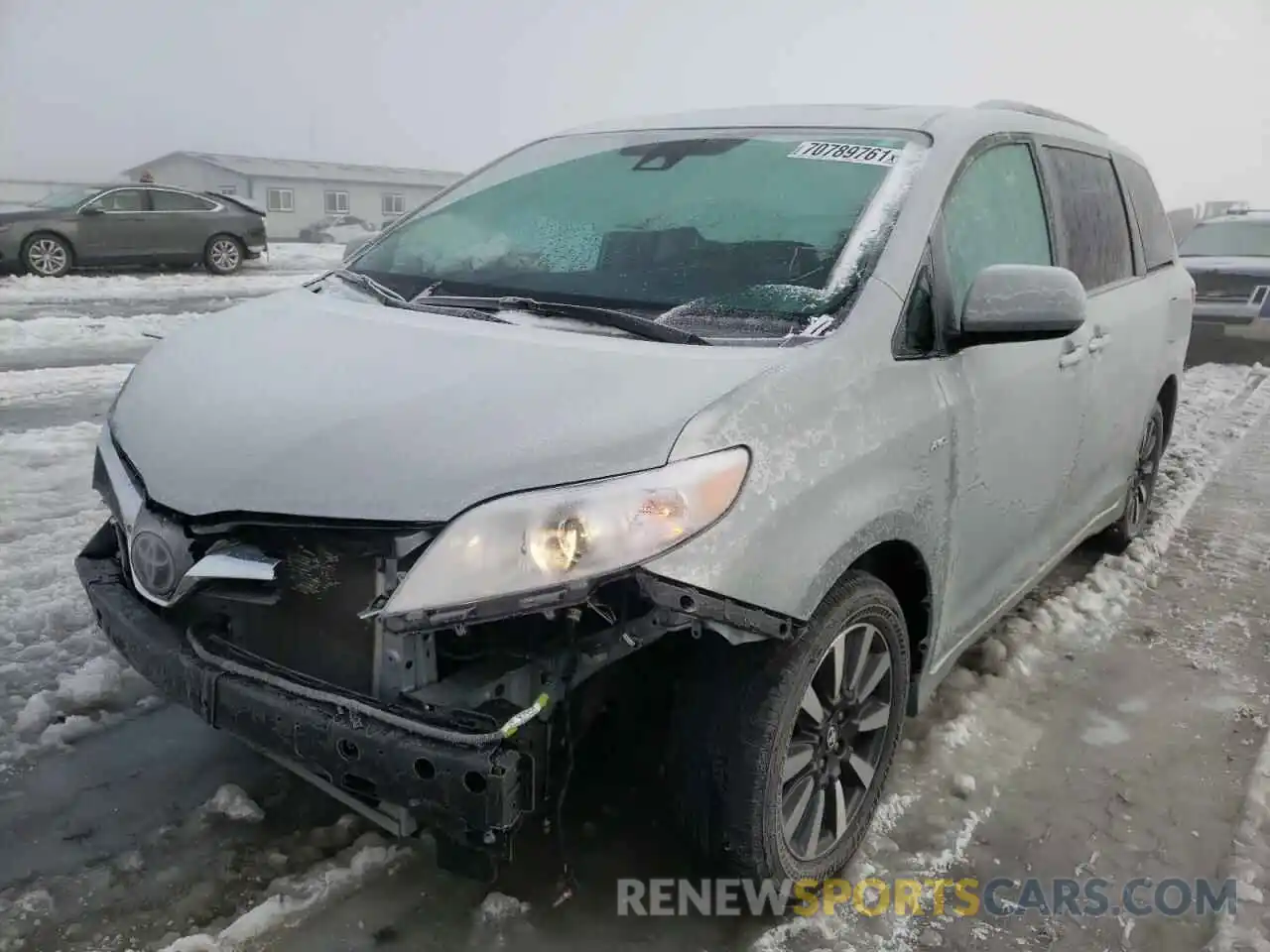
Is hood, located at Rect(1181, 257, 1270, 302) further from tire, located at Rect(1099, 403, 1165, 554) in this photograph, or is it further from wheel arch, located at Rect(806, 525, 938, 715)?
wheel arch, located at Rect(806, 525, 938, 715)

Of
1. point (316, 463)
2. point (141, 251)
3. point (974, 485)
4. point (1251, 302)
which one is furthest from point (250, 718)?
point (141, 251)

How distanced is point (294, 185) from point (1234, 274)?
40.7 m

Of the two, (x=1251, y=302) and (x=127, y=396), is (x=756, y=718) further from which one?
(x=1251, y=302)

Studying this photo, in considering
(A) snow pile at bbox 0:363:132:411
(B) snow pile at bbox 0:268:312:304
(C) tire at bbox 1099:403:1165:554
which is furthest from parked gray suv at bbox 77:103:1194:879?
(B) snow pile at bbox 0:268:312:304

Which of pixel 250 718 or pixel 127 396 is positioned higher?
pixel 127 396

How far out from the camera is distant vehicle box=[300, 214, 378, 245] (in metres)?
33.8

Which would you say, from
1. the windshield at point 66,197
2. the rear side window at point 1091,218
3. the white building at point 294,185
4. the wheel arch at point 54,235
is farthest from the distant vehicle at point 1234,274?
the white building at point 294,185

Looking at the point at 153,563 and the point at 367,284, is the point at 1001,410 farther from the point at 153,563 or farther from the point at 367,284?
the point at 153,563

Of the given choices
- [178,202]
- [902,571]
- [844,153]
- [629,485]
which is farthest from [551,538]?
[178,202]

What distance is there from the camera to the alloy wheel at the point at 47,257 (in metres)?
14.5

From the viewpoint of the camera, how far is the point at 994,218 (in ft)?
10.1

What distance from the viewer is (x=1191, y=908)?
2537mm

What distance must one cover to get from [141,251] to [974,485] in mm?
15792

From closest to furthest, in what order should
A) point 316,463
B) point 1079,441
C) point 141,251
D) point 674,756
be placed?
point 316,463
point 674,756
point 1079,441
point 141,251
